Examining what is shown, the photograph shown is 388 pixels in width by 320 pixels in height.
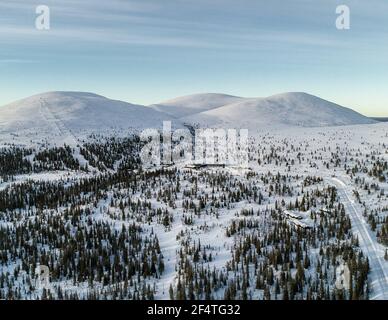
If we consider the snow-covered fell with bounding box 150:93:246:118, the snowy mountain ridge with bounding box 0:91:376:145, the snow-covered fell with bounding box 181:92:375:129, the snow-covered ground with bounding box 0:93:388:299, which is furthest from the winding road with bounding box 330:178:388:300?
the snow-covered fell with bounding box 150:93:246:118

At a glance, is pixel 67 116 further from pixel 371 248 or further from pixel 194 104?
pixel 371 248

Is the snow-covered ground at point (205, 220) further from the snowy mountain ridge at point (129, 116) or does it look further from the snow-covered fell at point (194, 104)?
the snow-covered fell at point (194, 104)

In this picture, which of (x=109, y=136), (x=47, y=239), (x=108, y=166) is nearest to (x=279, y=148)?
(x=108, y=166)

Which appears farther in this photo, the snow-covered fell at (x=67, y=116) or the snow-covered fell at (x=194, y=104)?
the snow-covered fell at (x=194, y=104)

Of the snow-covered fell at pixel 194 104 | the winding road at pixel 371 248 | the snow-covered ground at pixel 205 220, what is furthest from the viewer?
the snow-covered fell at pixel 194 104

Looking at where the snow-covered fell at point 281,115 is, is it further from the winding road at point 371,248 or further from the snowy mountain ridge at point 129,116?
the winding road at point 371,248

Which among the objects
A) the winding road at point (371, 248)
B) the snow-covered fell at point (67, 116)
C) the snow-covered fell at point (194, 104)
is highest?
the snow-covered fell at point (194, 104)

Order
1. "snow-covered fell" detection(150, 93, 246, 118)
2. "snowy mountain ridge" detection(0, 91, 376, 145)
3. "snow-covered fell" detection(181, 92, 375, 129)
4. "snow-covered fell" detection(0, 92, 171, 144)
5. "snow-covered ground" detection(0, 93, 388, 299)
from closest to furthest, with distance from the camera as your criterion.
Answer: "snow-covered ground" detection(0, 93, 388, 299) < "snow-covered fell" detection(0, 92, 171, 144) < "snowy mountain ridge" detection(0, 91, 376, 145) < "snow-covered fell" detection(181, 92, 375, 129) < "snow-covered fell" detection(150, 93, 246, 118)

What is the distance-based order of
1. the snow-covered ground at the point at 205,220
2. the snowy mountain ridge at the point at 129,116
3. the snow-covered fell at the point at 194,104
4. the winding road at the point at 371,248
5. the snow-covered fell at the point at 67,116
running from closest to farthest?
1. the winding road at the point at 371,248
2. the snow-covered ground at the point at 205,220
3. the snow-covered fell at the point at 67,116
4. the snowy mountain ridge at the point at 129,116
5. the snow-covered fell at the point at 194,104

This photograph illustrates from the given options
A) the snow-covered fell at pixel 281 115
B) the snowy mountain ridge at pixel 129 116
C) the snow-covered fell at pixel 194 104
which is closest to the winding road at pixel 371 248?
the snowy mountain ridge at pixel 129 116

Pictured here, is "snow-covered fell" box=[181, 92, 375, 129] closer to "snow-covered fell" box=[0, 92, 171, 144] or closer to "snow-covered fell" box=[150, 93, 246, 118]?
"snow-covered fell" box=[0, 92, 171, 144]

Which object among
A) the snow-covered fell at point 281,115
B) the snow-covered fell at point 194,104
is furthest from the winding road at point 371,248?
the snow-covered fell at point 194,104

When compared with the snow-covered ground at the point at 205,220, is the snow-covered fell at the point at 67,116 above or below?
above
